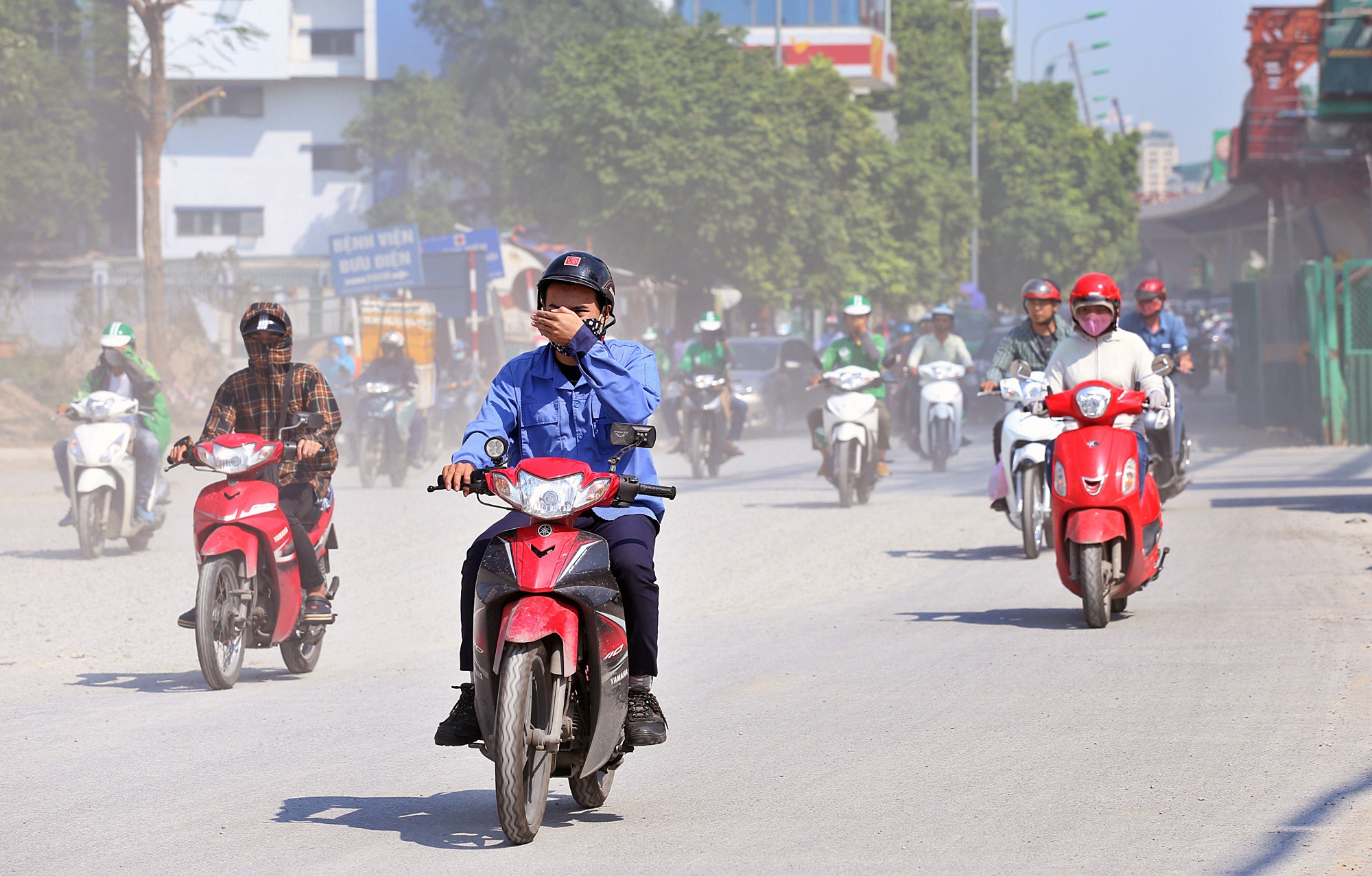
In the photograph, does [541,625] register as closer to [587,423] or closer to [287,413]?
[587,423]

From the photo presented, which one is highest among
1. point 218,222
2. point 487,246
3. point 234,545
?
point 218,222

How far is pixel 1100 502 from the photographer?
9.23 metres

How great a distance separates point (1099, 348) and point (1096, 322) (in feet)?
0.56

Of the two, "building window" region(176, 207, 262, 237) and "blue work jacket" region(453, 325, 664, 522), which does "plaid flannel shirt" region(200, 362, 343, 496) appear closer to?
"blue work jacket" region(453, 325, 664, 522)

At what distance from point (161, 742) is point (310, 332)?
99.3ft

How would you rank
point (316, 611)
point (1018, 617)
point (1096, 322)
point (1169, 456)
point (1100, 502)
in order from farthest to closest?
point (1169, 456)
point (1096, 322)
point (1018, 617)
point (1100, 502)
point (316, 611)

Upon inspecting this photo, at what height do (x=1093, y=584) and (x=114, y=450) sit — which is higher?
(x=114, y=450)

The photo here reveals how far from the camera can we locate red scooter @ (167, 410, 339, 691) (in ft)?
25.7

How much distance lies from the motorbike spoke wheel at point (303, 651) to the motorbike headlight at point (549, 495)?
12.4 feet

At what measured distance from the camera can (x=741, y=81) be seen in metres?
39.2

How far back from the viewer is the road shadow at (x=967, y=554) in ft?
42.3

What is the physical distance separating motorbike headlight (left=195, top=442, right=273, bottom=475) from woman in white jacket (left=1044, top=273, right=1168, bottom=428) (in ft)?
14.5

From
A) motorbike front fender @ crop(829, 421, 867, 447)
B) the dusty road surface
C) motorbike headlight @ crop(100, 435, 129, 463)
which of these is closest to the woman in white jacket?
the dusty road surface

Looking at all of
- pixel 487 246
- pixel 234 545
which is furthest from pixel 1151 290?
pixel 487 246
